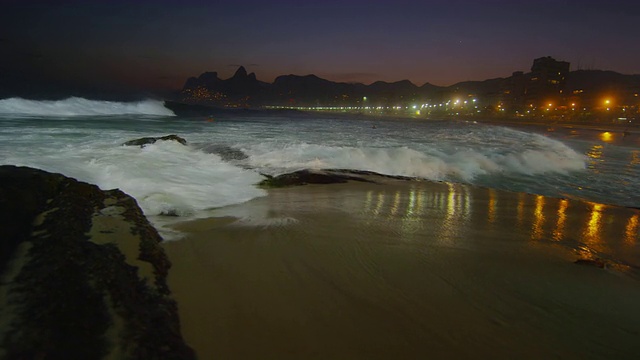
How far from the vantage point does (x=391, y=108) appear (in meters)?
163

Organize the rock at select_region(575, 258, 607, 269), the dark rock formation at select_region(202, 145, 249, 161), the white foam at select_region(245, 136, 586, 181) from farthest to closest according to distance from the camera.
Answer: the dark rock formation at select_region(202, 145, 249, 161) < the white foam at select_region(245, 136, 586, 181) < the rock at select_region(575, 258, 607, 269)

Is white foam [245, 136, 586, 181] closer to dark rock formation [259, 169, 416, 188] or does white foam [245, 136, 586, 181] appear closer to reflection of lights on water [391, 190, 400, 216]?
dark rock formation [259, 169, 416, 188]

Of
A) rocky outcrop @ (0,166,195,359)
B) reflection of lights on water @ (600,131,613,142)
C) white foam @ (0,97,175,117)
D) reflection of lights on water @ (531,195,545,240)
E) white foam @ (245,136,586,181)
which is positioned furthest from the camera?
white foam @ (0,97,175,117)

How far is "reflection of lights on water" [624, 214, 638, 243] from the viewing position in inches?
216

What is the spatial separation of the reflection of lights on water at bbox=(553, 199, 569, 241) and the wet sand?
0.16ft

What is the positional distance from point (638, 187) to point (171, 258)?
13.2 metres

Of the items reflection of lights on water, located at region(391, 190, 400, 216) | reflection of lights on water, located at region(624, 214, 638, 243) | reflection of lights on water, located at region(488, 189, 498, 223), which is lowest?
reflection of lights on water, located at region(624, 214, 638, 243)

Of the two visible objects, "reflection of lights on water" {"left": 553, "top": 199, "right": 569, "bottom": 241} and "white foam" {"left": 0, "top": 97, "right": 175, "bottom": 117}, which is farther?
"white foam" {"left": 0, "top": 97, "right": 175, "bottom": 117}

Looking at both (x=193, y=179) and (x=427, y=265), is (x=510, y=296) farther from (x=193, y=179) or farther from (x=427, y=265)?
(x=193, y=179)

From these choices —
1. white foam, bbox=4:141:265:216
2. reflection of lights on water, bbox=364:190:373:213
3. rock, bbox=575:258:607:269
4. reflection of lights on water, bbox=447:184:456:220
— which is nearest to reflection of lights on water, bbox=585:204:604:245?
rock, bbox=575:258:607:269

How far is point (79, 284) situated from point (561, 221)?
23.5 ft

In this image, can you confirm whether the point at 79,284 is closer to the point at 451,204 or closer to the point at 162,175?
the point at 162,175

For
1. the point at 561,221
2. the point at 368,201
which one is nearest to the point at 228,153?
the point at 368,201

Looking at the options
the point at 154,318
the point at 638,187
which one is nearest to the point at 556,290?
the point at 154,318
